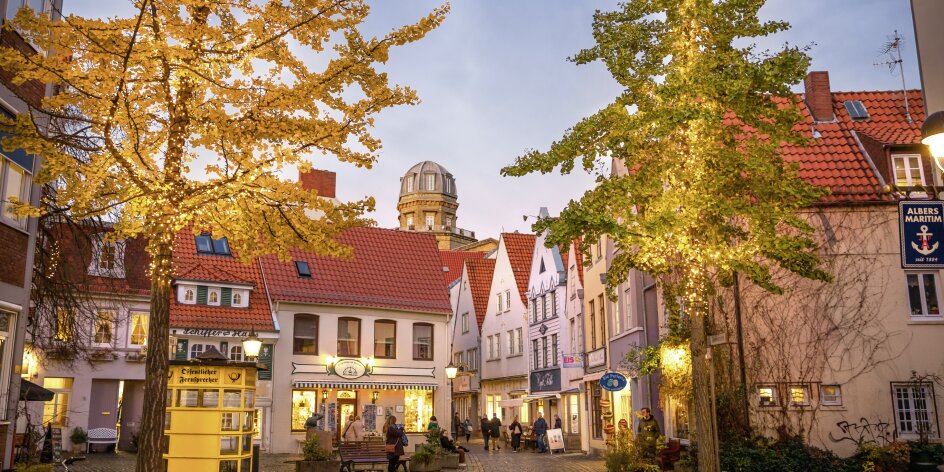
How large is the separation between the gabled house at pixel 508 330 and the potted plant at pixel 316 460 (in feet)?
77.3

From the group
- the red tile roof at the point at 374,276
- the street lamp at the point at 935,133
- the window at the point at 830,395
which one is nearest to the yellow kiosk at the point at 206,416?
the street lamp at the point at 935,133

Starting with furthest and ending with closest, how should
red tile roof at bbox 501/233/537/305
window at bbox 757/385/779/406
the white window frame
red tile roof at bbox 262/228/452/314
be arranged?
1. red tile roof at bbox 501/233/537/305
2. red tile roof at bbox 262/228/452/314
3. the white window frame
4. window at bbox 757/385/779/406

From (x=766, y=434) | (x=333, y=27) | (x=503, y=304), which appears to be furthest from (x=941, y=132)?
(x=503, y=304)

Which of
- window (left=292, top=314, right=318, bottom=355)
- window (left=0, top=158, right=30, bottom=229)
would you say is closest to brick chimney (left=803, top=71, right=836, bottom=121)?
window (left=0, top=158, right=30, bottom=229)

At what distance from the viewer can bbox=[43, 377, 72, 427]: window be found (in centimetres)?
3216

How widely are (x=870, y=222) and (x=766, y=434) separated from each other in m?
6.26

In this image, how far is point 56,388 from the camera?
3234 cm

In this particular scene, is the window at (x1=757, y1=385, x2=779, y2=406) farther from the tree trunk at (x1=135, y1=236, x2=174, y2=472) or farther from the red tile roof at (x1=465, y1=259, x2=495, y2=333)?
the red tile roof at (x1=465, y1=259, x2=495, y2=333)

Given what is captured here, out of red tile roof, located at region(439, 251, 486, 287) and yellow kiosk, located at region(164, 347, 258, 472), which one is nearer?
yellow kiosk, located at region(164, 347, 258, 472)

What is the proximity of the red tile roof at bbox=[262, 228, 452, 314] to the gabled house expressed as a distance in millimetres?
6570

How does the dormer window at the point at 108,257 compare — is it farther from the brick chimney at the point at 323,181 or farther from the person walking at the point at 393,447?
the brick chimney at the point at 323,181

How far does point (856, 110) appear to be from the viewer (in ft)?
85.3

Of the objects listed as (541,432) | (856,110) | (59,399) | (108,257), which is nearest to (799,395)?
(856,110)

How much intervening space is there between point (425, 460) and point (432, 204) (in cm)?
8556
